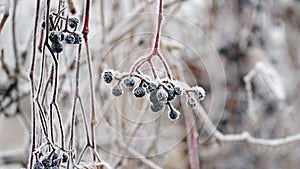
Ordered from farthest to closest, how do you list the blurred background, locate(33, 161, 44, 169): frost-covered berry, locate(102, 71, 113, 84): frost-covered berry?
the blurred background, locate(102, 71, 113, 84): frost-covered berry, locate(33, 161, 44, 169): frost-covered berry

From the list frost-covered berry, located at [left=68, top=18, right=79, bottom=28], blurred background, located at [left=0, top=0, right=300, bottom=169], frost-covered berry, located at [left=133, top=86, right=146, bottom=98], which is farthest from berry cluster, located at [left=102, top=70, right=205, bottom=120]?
blurred background, located at [left=0, top=0, right=300, bottom=169]

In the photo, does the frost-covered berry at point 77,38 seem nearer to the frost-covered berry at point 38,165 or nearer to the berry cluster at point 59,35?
the berry cluster at point 59,35

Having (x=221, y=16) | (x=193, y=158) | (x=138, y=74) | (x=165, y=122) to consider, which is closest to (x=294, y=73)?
(x=221, y=16)

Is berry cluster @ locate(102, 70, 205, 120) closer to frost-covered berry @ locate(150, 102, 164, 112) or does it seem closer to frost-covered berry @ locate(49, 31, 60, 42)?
frost-covered berry @ locate(150, 102, 164, 112)

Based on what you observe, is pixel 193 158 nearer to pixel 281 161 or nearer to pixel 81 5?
pixel 81 5

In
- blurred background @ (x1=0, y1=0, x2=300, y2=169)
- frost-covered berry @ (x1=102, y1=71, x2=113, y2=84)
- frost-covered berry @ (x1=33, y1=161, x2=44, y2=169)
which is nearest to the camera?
frost-covered berry @ (x1=33, y1=161, x2=44, y2=169)
